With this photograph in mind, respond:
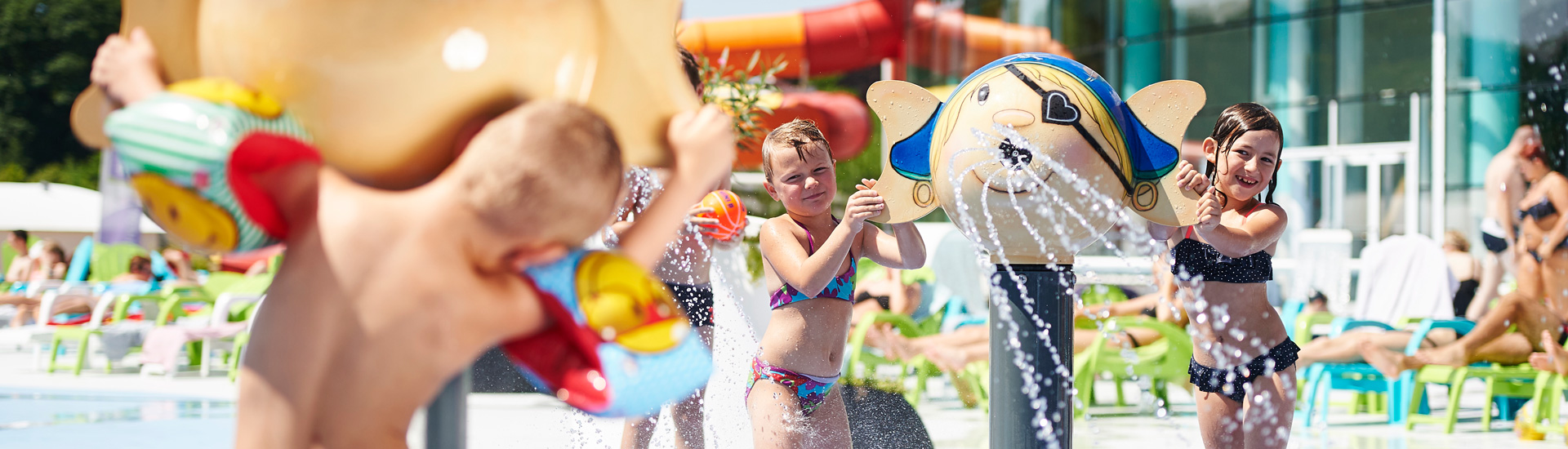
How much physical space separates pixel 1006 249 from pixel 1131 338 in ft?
16.6

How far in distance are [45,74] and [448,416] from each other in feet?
128

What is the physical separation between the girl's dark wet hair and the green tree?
3634 centimetres

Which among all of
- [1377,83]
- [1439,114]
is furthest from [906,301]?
[1377,83]

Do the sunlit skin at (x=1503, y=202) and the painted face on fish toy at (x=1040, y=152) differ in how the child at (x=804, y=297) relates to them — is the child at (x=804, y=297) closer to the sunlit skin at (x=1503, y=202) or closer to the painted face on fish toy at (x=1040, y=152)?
the painted face on fish toy at (x=1040, y=152)

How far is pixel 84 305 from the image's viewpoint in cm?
1110

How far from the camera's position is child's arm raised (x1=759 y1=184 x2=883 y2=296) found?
271 cm

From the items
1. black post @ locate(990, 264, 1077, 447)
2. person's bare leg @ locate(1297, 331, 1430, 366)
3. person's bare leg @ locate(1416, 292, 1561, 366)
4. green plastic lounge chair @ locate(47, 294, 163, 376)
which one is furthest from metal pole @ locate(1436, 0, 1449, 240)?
green plastic lounge chair @ locate(47, 294, 163, 376)

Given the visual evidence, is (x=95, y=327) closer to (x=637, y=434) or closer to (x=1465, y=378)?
(x=637, y=434)

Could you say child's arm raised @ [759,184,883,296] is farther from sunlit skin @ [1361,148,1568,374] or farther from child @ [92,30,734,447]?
sunlit skin @ [1361,148,1568,374]

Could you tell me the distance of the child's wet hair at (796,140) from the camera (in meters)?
2.97

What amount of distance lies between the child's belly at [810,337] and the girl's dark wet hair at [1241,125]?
3.61 ft

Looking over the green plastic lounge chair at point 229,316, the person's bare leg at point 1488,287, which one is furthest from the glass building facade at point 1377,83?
the green plastic lounge chair at point 229,316

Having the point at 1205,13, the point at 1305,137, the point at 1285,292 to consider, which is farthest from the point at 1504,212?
the point at 1205,13

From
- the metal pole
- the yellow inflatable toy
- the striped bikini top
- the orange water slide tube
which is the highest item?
the orange water slide tube
